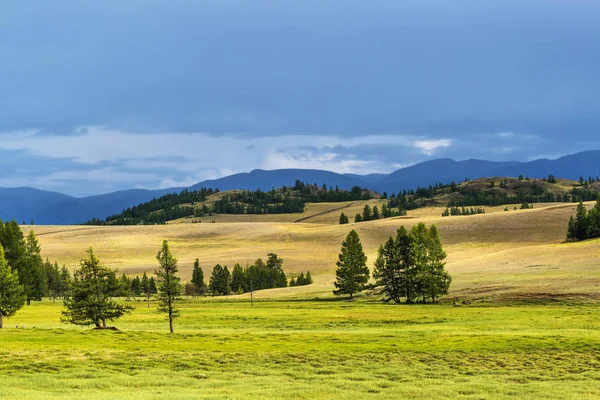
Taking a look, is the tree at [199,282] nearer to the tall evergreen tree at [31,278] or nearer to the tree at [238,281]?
the tree at [238,281]

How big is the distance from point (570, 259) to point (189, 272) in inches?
4282

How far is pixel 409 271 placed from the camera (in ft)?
A: 321

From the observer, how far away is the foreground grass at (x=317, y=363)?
29.1 meters

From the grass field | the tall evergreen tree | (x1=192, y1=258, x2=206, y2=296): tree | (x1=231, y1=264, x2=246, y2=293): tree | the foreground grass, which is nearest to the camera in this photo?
the foreground grass

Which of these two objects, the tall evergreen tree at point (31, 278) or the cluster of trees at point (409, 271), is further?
the tall evergreen tree at point (31, 278)

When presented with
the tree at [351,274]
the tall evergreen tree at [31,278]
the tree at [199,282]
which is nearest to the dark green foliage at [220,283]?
the tree at [199,282]

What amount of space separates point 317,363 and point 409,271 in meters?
62.5

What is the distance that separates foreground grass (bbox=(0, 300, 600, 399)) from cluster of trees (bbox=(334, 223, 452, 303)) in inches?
1306

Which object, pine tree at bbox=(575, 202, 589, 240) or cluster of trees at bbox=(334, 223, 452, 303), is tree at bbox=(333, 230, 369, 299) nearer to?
cluster of trees at bbox=(334, 223, 452, 303)

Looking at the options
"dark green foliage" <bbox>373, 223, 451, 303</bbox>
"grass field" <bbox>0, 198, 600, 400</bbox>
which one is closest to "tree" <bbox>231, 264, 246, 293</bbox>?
"dark green foliage" <bbox>373, 223, 451, 303</bbox>

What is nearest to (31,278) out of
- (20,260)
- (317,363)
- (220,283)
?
(20,260)

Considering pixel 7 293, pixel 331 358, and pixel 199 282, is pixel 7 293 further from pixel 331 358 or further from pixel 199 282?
pixel 199 282

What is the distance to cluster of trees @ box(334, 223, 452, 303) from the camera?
311 ft

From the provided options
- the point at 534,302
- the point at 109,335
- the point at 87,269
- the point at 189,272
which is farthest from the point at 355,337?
the point at 189,272
